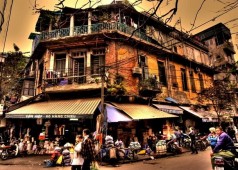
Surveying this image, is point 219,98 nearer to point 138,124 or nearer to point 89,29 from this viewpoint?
point 138,124

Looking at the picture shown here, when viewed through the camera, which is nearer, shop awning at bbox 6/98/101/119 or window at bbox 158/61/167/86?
shop awning at bbox 6/98/101/119

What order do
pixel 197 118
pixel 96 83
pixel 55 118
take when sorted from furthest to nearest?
pixel 197 118
pixel 55 118
pixel 96 83

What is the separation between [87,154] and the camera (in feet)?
16.8

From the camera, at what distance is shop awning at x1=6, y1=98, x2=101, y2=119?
1062cm

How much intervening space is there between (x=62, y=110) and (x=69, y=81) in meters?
2.68

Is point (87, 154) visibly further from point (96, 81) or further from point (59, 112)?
point (96, 81)

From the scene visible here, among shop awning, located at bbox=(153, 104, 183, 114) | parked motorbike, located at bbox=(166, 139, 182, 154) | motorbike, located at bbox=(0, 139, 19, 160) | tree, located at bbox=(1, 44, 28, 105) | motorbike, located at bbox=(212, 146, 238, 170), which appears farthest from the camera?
tree, located at bbox=(1, 44, 28, 105)

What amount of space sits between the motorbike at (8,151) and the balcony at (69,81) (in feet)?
13.6

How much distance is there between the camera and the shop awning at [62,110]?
10617 mm

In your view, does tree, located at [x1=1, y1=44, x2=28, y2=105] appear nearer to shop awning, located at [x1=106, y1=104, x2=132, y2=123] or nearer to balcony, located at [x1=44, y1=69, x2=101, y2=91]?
balcony, located at [x1=44, y1=69, x2=101, y2=91]

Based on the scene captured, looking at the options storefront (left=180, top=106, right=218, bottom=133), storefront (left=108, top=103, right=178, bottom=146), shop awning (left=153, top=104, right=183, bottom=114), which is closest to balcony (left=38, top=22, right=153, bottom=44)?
storefront (left=108, top=103, right=178, bottom=146)

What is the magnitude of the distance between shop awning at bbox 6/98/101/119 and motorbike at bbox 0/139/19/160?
1.89 metres

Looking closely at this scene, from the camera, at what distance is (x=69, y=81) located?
13.3 meters

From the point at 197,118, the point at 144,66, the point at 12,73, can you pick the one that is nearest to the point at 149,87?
the point at 144,66
